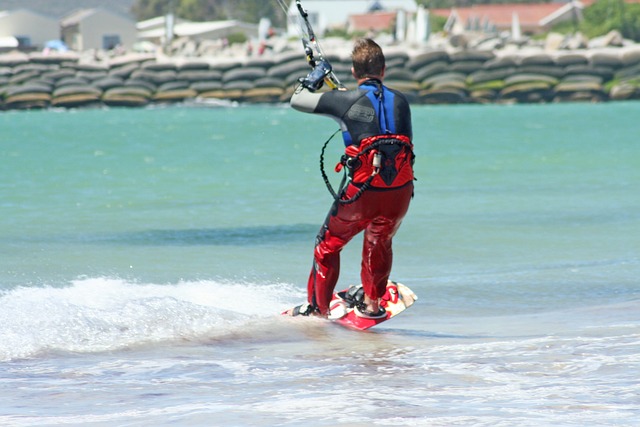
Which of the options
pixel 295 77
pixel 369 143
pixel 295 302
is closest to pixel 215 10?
pixel 295 77

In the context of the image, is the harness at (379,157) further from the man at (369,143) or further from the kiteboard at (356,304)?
the kiteboard at (356,304)

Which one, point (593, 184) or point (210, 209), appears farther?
point (593, 184)

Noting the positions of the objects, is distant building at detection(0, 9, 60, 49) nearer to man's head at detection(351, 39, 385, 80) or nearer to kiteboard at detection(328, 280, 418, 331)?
kiteboard at detection(328, 280, 418, 331)

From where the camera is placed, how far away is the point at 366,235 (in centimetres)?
777

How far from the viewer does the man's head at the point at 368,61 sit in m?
7.53

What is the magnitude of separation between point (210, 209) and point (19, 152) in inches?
688

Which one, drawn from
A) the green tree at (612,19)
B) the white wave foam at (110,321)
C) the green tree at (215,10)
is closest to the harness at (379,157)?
the white wave foam at (110,321)

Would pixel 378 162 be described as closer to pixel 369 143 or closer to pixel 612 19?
pixel 369 143

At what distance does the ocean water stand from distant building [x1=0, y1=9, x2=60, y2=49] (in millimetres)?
75349

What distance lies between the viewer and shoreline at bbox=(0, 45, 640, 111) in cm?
5878

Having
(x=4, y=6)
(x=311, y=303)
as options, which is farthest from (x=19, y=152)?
(x=4, y=6)

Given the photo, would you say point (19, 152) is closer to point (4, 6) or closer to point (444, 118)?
point (444, 118)

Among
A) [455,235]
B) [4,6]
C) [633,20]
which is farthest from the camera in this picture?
[4,6]

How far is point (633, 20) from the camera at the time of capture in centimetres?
7612
